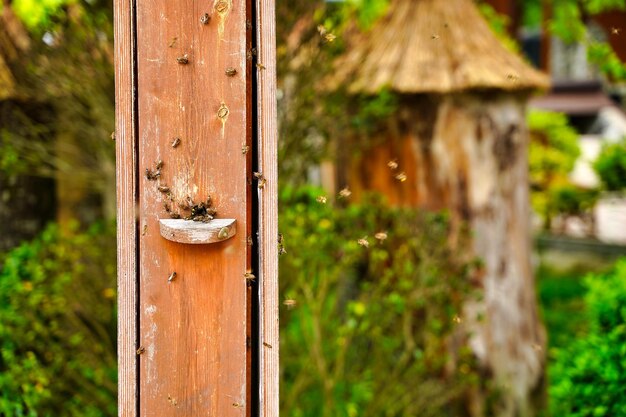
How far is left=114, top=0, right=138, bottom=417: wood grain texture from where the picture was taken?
1.84 m

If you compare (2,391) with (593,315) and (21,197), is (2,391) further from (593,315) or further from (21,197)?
(593,315)

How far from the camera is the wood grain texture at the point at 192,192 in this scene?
71.2 inches

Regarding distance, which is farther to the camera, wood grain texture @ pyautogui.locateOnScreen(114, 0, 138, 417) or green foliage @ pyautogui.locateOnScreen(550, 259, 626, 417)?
green foliage @ pyautogui.locateOnScreen(550, 259, 626, 417)

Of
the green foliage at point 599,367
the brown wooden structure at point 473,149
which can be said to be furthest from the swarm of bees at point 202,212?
the brown wooden structure at point 473,149

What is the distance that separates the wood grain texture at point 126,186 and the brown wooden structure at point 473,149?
2811 mm

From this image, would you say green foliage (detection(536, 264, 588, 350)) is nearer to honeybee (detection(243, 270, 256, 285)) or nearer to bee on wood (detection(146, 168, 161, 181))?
honeybee (detection(243, 270, 256, 285))

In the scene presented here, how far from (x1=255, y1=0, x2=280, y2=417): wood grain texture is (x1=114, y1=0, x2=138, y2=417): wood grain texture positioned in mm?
376

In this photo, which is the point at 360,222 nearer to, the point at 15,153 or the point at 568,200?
the point at 15,153

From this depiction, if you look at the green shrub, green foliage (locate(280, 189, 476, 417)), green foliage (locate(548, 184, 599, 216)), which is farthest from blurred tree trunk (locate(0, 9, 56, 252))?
the green shrub

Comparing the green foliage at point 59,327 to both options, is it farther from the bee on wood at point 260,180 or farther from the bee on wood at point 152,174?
the bee on wood at point 260,180

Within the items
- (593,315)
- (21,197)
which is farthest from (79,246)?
(593,315)

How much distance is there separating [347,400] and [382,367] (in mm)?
388

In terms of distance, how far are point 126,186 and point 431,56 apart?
324 centimetres

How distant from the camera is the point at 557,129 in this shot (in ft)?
38.5
